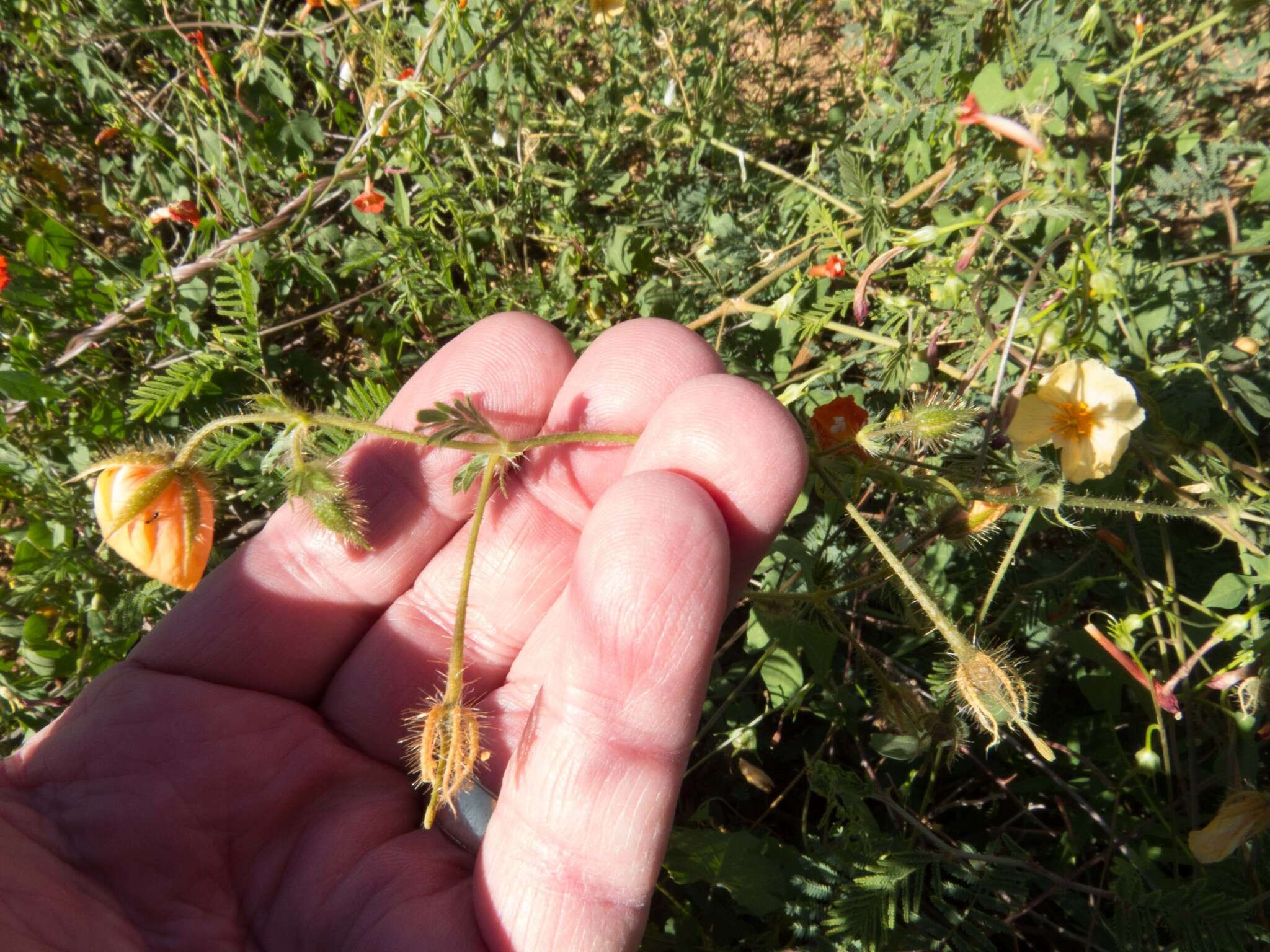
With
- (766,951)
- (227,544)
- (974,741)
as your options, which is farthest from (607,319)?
(766,951)

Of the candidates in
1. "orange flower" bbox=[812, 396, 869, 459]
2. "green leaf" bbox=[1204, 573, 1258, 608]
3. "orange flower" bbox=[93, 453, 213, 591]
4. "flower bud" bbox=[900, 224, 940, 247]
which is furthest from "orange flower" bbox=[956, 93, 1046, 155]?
"orange flower" bbox=[93, 453, 213, 591]

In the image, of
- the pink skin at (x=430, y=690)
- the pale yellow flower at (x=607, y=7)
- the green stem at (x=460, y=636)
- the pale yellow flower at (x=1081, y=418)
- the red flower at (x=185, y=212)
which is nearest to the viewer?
the pink skin at (x=430, y=690)

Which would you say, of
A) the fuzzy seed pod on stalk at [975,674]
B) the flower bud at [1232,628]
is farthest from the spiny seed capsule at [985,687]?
the flower bud at [1232,628]

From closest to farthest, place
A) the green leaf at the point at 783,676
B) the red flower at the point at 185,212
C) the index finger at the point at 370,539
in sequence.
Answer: the index finger at the point at 370,539 → the green leaf at the point at 783,676 → the red flower at the point at 185,212

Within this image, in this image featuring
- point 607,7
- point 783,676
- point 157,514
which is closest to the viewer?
point 157,514

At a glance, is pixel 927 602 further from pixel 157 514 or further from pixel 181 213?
pixel 181 213

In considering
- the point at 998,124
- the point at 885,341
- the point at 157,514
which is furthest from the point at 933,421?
the point at 157,514

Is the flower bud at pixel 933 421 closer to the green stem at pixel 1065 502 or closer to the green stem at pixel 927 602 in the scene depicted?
the green stem at pixel 1065 502

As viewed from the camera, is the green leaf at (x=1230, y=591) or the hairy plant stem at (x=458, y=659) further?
the green leaf at (x=1230, y=591)
